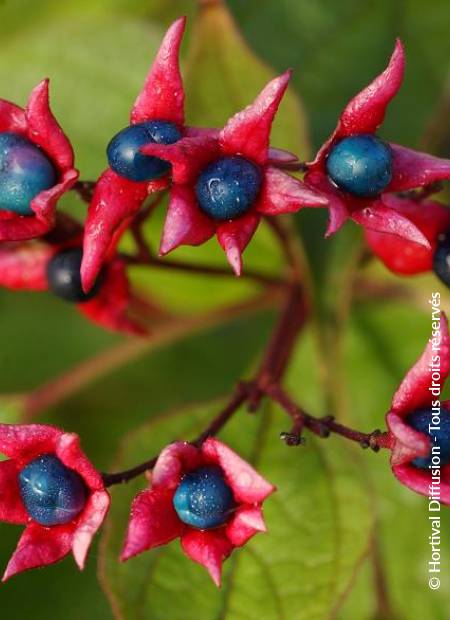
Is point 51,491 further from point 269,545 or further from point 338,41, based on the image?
point 338,41

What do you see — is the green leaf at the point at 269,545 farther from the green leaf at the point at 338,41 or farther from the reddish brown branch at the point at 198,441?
the green leaf at the point at 338,41

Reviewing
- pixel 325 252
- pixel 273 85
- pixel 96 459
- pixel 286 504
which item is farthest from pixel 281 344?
pixel 96 459

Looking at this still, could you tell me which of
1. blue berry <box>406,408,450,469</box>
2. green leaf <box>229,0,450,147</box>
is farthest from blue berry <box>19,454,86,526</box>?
green leaf <box>229,0,450,147</box>

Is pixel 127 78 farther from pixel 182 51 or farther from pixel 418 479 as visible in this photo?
pixel 418 479

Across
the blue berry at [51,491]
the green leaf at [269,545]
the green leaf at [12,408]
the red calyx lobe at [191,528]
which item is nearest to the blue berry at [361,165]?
the red calyx lobe at [191,528]

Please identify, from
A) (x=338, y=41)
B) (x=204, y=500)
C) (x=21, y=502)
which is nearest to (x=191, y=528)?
(x=204, y=500)

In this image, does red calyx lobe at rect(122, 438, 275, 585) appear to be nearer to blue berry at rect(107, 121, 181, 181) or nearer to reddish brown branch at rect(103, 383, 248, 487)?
reddish brown branch at rect(103, 383, 248, 487)
